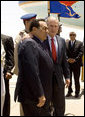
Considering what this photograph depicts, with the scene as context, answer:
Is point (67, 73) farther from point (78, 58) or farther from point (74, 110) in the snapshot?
point (78, 58)

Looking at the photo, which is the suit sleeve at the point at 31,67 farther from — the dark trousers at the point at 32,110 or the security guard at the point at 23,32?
the security guard at the point at 23,32

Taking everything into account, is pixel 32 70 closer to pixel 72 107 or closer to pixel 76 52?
pixel 72 107

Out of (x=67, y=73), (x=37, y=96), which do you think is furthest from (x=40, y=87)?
(x=67, y=73)

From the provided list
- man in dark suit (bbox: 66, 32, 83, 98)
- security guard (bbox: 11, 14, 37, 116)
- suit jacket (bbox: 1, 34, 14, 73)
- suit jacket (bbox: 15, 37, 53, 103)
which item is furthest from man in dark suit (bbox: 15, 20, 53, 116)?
man in dark suit (bbox: 66, 32, 83, 98)

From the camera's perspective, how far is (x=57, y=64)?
13.0 ft

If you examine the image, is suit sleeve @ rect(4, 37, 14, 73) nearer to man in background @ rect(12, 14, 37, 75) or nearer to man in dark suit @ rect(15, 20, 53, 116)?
man in background @ rect(12, 14, 37, 75)

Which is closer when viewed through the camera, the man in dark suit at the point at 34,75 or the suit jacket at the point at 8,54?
the man in dark suit at the point at 34,75

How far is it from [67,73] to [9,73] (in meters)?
0.90

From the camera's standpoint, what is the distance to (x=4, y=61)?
15.1ft

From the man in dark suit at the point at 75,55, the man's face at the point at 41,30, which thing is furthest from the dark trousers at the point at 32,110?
the man in dark suit at the point at 75,55

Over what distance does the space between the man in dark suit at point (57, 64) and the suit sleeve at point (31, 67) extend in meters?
0.64

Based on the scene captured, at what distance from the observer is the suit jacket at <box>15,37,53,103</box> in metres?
3.18

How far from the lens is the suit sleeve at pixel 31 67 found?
3.17 metres

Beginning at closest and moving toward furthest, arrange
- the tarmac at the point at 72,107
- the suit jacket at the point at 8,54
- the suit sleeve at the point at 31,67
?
the suit sleeve at the point at 31,67, the suit jacket at the point at 8,54, the tarmac at the point at 72,107
